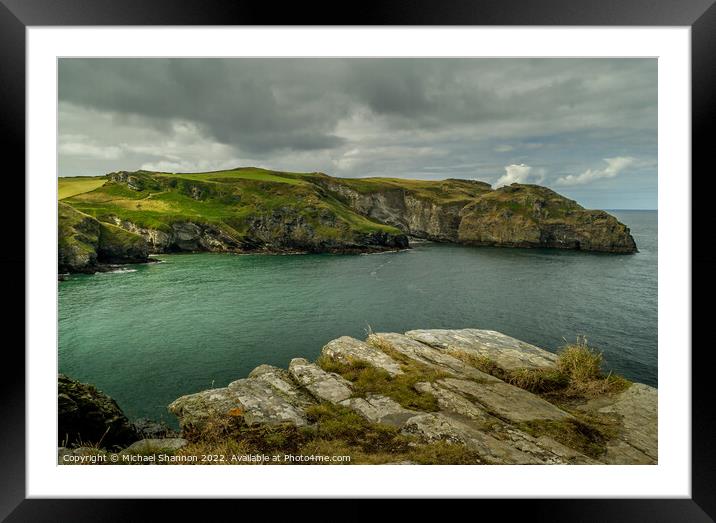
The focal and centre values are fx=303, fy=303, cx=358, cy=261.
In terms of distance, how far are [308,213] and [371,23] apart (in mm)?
15655

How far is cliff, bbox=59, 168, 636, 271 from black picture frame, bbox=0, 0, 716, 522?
4.26 meters

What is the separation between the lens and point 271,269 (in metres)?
15.7

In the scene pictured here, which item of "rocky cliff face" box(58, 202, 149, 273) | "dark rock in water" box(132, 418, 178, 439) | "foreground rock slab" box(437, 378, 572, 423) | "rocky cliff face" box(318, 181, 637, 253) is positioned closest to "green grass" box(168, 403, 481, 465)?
"foreground rock slab" box(437, 378, 572, 423)

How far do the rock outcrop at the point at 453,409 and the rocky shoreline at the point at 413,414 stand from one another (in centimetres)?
1

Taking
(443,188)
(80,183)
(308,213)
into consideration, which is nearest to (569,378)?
(443,188)

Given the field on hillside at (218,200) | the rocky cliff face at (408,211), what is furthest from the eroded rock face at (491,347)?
the field on hillside at (218,200)

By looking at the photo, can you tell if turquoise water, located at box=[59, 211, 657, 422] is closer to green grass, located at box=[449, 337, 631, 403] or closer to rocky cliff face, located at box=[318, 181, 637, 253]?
rocky cliff face, located at box=[318, 181, 637, 253]

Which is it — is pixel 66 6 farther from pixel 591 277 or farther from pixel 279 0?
pixel 591 277

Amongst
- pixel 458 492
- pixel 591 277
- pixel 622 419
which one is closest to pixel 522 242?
pixel 591 277

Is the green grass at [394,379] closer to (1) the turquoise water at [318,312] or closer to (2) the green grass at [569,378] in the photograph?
(2) the green grass at [569,378]

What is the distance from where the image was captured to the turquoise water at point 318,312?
239 inches

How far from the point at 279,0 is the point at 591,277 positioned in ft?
35.3

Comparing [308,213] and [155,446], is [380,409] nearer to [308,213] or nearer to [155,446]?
[155,446]

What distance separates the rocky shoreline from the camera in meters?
2.98
